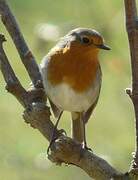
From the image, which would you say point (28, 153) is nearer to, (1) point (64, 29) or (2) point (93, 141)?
(2) point (93, 141)

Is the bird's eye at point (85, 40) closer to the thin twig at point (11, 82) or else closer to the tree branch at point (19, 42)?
the tree branch at point (19, 42)

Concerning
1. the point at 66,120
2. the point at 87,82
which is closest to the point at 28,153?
the point at 66,120

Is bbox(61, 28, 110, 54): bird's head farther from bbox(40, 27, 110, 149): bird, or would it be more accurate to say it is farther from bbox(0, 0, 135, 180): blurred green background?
bbox(0, 0, 135, 180): blurred green background

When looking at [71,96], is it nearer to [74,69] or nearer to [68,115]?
[74,69]

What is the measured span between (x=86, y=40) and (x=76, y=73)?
219 mm

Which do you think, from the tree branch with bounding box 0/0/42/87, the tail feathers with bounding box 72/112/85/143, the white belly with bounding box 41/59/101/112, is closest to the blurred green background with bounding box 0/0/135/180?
the tail feathers with bounding box 72/112/85/143

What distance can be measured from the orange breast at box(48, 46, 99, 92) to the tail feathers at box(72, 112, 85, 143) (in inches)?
12.5

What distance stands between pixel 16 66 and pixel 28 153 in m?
1.56

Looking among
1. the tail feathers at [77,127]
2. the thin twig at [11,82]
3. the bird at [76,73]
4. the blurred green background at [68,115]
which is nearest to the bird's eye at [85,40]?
the bird at [76,73]

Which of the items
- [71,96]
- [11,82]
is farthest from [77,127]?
[11,82]

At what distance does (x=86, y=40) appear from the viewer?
12.8 feet

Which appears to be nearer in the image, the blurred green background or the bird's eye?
the bird's eye

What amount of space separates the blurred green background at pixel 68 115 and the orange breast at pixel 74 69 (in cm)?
69

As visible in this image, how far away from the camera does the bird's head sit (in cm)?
381
